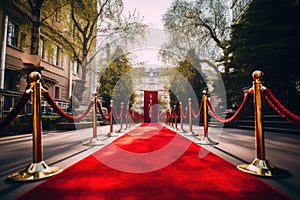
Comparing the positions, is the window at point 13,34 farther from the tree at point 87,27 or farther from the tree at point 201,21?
the tree at point 201,21

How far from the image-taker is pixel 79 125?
364 inches

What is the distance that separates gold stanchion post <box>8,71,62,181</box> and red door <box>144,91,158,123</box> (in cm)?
2099

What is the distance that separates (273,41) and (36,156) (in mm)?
9033

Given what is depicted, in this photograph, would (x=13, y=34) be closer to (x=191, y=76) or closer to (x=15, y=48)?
(x=15, y=48)

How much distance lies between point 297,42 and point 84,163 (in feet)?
27.8

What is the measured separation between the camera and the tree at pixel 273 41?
719 centimetres

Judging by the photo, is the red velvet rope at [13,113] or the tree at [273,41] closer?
the red velvet rope at [13,113]

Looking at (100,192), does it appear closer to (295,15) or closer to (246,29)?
(246,29)

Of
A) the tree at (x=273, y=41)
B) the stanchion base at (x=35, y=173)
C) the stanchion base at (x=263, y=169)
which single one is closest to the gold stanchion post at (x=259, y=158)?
the stanchion base at (x=263, y=169)

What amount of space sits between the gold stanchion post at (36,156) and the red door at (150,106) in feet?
68.9

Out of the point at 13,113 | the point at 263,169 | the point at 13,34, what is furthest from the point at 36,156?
the point at 13,34

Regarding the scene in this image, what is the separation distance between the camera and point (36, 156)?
2.35 meters

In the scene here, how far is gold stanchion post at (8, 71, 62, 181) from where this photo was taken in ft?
7.03

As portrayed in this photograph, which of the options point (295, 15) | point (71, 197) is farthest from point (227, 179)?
point (295, 15)
